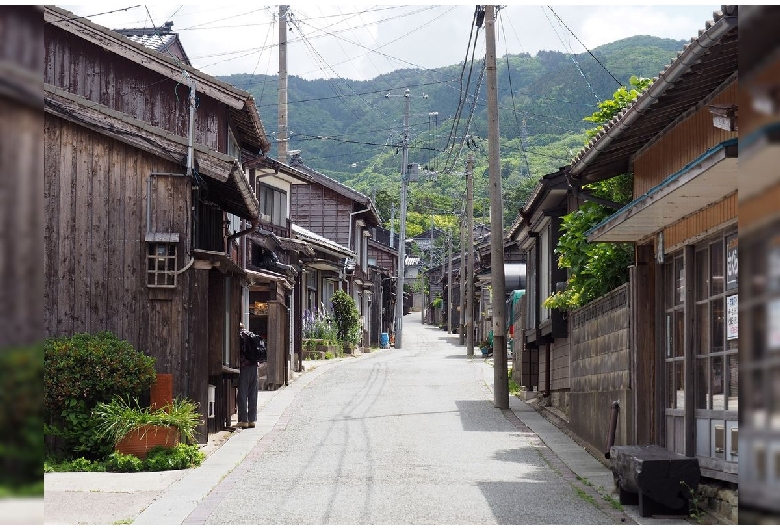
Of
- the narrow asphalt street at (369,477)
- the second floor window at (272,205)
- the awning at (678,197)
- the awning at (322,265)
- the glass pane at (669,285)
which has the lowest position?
the narrow asphalt street at (369,477)

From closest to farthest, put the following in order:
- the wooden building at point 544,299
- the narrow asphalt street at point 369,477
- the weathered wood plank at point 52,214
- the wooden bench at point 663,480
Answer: the wooden bench at point 663,480, the narrow asphalt street at point 369,477, the weathered wood plank at point 52,214, the wooden building at point 544,299

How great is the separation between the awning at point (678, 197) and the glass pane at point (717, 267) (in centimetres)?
46

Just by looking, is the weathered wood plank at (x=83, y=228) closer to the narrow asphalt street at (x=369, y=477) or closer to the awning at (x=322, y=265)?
the narrow asphalt street at (x=369, y=477)

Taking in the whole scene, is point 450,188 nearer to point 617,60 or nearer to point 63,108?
point 617,60

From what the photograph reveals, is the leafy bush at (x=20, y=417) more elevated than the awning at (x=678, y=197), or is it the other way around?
the awning at (x=678, y=197)

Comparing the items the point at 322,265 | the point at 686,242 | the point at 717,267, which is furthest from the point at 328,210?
the point at 717,267

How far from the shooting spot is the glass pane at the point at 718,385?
1089cm

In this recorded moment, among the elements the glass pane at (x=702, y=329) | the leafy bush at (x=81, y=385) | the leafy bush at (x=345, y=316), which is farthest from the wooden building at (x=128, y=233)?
the leafy bush at (x=345, y=316)

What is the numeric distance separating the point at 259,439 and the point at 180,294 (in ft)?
10.7

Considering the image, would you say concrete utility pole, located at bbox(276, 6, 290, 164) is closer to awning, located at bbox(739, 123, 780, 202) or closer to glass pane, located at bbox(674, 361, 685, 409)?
glass pane, located at bbox(674, 361, 685, 409)

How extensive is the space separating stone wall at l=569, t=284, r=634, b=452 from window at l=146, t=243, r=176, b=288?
652cm

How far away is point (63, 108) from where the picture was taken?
15734 mm

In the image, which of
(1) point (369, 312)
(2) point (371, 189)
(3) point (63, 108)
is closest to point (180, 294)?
(3) point (63, 108)

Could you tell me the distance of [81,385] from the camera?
14.7m
